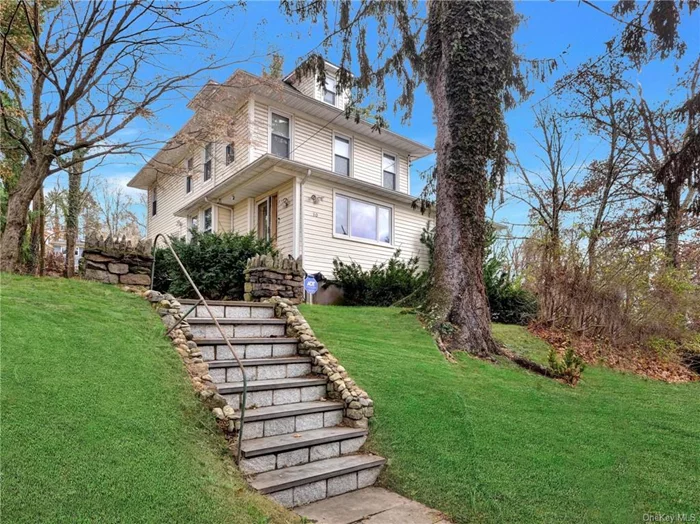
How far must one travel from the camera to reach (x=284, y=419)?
12.3 feet

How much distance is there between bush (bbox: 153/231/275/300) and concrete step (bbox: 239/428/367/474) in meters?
5.52

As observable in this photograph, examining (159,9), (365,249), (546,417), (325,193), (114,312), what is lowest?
(546,417)

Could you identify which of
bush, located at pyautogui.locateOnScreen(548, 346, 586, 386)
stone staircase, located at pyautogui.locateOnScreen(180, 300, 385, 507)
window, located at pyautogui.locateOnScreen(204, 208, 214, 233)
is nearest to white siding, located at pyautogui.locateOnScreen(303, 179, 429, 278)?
window, located at pyautogui.locateOnScreen(204, 208, 214, 233)

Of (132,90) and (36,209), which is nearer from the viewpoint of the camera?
(132,90)

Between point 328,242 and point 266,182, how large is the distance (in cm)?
242

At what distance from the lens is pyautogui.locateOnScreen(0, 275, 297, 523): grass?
7.21 feet

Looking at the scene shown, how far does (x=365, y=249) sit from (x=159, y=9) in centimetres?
824

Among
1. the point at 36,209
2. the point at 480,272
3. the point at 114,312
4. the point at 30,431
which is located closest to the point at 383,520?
the point at 30,431

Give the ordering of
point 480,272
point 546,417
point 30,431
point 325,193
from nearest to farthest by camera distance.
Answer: point 30,431 < point 546,417 < point 480,272 < point 325,193

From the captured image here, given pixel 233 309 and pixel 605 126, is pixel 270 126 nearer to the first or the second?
pixel 233 309

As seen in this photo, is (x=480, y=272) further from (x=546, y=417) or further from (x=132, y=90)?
(x=132, y=90)

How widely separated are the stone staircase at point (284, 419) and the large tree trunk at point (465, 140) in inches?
118

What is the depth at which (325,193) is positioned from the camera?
1229 cm

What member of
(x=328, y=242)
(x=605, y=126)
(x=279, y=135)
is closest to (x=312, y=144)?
(x=279, y=135)
